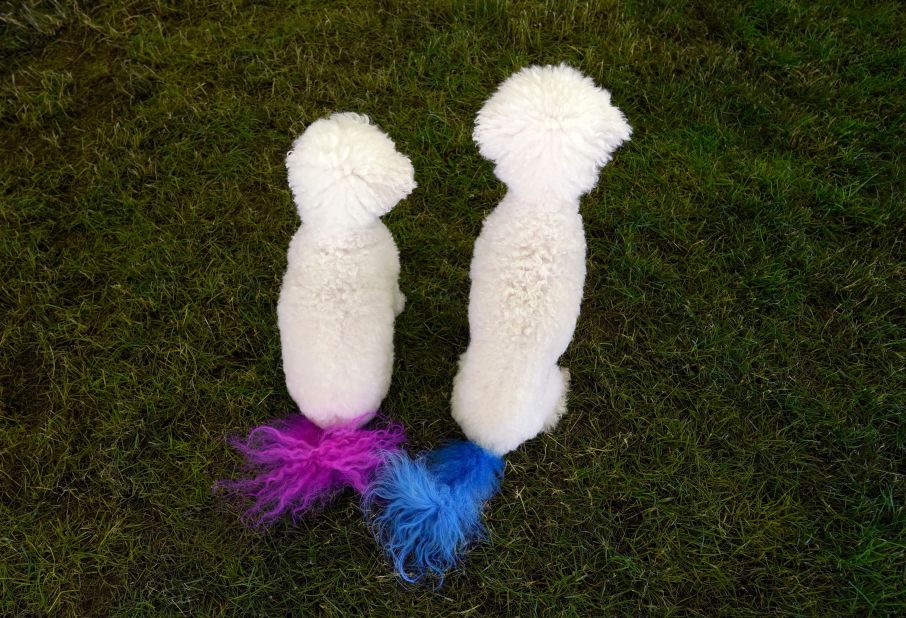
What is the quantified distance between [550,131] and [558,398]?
2.44ft

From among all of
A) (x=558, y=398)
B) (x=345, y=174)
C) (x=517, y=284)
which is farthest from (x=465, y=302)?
(x=345, y=174)

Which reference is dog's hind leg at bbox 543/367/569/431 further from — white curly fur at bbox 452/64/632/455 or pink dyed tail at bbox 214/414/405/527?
pink dyed tail at bbox 214/414/405/527

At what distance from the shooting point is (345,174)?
1.28 meters

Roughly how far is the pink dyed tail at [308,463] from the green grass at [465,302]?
11 centimetres

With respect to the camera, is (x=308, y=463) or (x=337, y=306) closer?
(x=337, y=306)

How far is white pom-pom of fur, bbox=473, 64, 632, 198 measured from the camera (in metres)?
1.25

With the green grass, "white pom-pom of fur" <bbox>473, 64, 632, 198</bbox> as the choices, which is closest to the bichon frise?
"white pom-pom of fur" <bbox>473, 64, 632, 198</bbox>

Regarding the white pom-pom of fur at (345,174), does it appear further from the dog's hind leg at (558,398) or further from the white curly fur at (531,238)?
the dog's hind leg at (558,398)

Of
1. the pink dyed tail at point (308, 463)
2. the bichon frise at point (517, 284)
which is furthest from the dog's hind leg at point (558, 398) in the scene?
the pink dyed tail at point (308, 463)

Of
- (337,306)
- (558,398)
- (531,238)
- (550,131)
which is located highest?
(550,131)

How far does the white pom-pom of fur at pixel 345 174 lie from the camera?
1285 millimetres

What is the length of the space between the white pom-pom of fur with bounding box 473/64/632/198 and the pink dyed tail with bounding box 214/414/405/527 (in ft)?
2.23

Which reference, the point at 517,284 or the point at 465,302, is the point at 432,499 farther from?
the point at 465,302

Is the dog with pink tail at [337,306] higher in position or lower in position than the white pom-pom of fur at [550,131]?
lower
